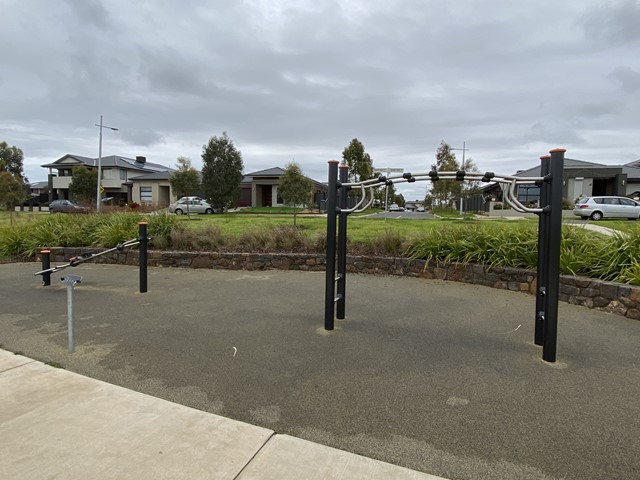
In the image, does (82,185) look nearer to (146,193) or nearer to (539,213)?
(146,193)

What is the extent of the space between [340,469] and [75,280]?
10.3 feet

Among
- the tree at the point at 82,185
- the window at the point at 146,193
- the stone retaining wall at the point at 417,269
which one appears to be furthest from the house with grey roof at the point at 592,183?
the tree at the point at 82,185

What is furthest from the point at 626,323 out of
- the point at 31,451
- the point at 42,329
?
the point at 42,329

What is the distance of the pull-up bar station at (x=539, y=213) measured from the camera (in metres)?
3.82

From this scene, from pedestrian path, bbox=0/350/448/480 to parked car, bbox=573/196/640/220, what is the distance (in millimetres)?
26895

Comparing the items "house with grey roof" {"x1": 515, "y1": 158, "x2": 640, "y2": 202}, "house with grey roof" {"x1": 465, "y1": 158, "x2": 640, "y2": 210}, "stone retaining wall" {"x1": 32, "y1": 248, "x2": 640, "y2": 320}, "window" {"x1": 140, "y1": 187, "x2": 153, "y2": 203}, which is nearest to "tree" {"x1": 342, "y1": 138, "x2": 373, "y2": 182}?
"house with grey roof" {"x1": 465, "y1": 158, "x2": 640, "y2": 210}

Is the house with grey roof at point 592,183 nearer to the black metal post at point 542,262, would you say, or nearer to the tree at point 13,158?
the black metal post at point 542,262

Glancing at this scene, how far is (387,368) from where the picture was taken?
3846 mm

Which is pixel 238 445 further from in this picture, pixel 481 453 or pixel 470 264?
pixel 470 264

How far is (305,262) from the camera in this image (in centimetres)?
891

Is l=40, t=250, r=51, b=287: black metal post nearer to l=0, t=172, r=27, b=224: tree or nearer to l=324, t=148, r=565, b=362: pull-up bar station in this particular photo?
l=324, t=148, r=565, b=362: pull-up bar station

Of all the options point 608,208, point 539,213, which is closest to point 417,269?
point 539,213

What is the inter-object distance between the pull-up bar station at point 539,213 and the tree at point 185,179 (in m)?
27.7

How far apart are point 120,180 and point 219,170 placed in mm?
25454
